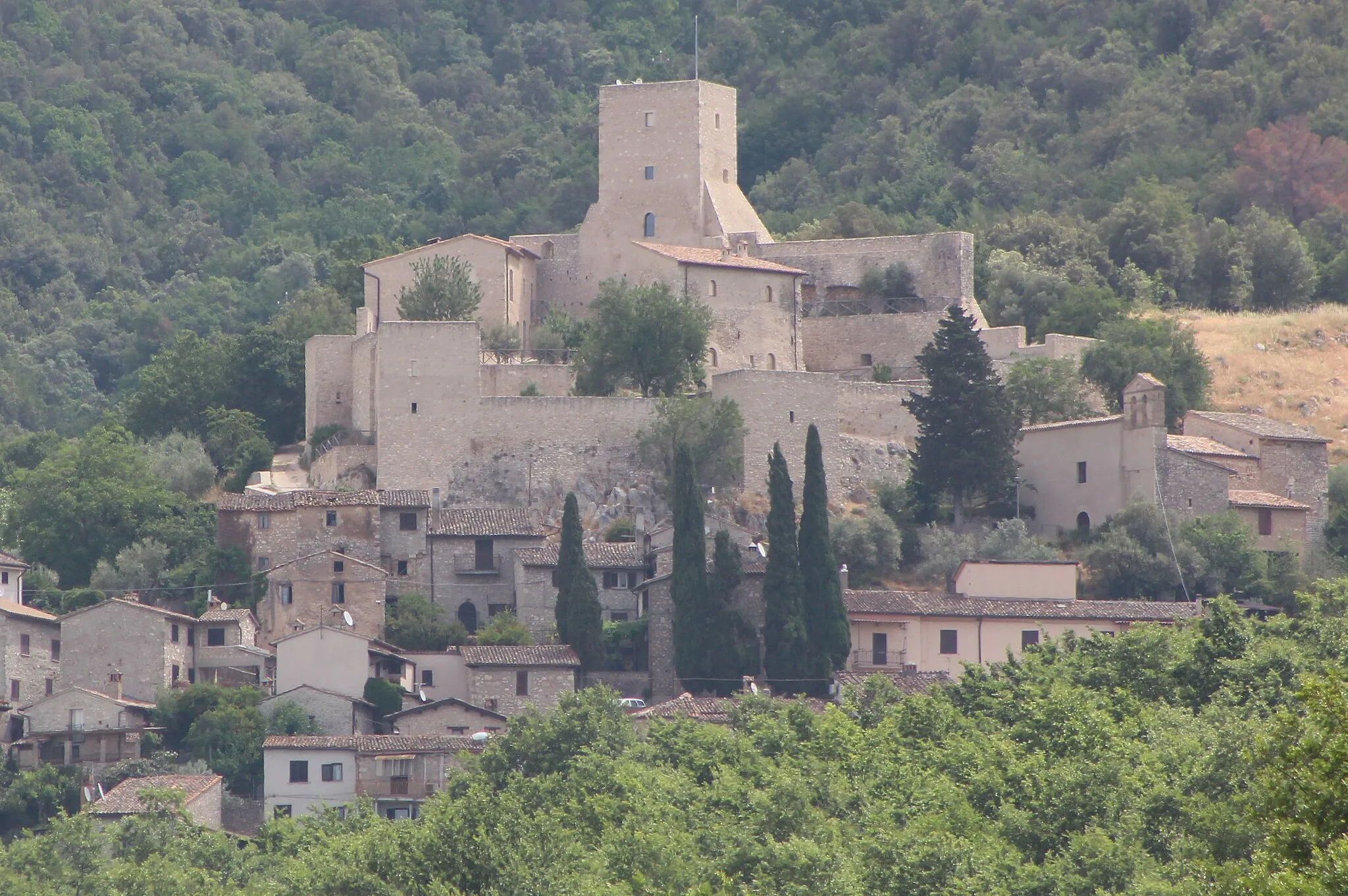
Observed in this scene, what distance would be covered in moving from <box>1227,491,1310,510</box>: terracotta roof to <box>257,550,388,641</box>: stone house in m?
18.9

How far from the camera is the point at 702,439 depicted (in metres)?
61.2

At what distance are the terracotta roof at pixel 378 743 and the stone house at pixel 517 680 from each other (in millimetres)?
1591

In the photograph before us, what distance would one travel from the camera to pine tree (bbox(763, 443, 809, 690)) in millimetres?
53938

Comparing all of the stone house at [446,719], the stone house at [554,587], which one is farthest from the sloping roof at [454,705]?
the stone house at [554,587]

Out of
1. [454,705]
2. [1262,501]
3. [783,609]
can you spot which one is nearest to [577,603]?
[454,705]

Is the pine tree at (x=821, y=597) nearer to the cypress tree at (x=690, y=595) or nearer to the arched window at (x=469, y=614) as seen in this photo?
the cypress tree at (x=690, y=595)

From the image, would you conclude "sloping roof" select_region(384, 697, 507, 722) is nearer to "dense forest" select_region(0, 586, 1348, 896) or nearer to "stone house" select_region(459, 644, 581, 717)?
"stone house" select_region(459, 644, 581, 717)

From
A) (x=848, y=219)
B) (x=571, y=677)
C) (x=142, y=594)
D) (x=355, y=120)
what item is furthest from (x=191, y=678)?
(x=355, y=120)

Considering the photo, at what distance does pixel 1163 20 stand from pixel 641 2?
89.1ft

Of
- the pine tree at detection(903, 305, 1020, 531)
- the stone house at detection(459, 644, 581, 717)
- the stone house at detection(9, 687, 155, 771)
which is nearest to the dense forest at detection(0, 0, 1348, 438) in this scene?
the pine tree at detection(903, 305, 1020, 531)

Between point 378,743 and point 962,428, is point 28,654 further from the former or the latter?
point 962,428

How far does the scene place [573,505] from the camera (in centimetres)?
5631

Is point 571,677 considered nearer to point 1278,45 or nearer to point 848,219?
point 848,219

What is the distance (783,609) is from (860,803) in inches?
536
